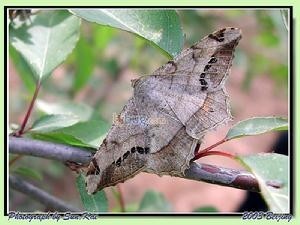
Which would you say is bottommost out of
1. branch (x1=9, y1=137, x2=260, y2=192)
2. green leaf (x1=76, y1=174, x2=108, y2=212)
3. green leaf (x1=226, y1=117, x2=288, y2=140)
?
green leaf (x1=76, y1=174, x2=108, y2=212)

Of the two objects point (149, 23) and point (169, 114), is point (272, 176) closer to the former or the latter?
point (169, 114)

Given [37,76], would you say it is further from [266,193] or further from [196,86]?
[266,193]

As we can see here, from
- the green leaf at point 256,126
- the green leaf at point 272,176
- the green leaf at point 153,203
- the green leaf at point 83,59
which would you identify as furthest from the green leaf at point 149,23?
the green leaf at point 83,59

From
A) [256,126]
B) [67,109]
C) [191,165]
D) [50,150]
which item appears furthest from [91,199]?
[67,109]

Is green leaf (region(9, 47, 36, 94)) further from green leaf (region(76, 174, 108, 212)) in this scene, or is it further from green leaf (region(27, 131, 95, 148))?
green leaf (region(76, 174, 108, 212))

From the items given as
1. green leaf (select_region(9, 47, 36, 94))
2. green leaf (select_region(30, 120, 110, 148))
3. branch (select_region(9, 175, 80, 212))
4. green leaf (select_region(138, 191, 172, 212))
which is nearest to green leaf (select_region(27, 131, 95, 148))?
green leaf (select_region(30, 120, 110, 148))

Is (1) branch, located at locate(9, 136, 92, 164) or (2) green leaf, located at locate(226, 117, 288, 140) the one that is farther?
(1) branch, located at locate(9, 136, 92, 164)
